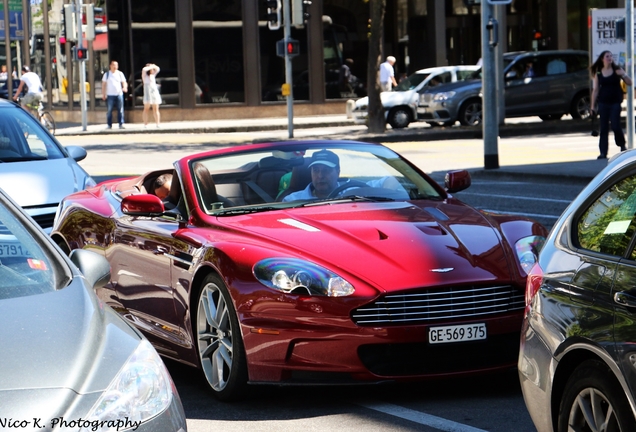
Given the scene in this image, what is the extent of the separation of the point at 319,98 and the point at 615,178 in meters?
38.2

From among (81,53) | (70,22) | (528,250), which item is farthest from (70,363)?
(70,22)

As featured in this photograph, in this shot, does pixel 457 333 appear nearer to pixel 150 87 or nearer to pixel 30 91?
pixel 30 91

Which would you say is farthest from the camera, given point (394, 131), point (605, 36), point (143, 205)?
point (394, 131)

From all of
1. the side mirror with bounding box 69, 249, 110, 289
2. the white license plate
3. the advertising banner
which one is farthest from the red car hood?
the advertising banner

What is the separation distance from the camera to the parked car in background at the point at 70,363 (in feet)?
10.7

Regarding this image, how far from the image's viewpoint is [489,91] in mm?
20828

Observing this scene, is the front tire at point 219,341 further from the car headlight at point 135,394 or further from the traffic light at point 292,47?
the traffic light at point 292,47

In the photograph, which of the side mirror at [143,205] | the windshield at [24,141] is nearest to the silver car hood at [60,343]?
the side mirror at [143,205]

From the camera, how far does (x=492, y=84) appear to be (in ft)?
68.3

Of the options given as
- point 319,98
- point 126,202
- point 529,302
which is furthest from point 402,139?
point 529,302

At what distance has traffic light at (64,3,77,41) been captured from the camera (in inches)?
1425

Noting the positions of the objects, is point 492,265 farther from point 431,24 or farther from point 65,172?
point 431,24

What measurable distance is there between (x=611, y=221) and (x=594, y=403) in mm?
714

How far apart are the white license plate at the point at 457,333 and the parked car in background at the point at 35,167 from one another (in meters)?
5.09
